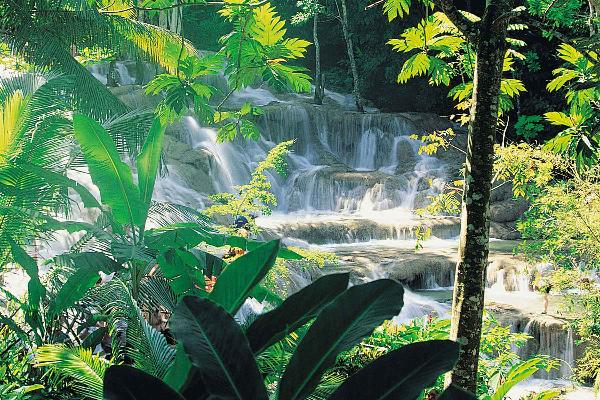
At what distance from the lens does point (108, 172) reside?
289 cm

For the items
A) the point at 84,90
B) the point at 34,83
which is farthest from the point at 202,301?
the point at 84,90

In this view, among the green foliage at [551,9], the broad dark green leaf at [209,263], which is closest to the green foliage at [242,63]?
the broad dark green leaf at [209,263]

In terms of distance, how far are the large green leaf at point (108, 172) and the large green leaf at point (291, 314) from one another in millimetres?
1848

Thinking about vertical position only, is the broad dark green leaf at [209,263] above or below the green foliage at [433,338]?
above

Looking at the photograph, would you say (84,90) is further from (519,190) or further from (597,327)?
(597,327)

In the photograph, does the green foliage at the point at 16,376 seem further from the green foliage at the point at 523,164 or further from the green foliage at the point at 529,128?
the green foliage at the point at 529,128

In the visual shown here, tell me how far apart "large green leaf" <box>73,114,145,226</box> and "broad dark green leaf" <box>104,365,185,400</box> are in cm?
202

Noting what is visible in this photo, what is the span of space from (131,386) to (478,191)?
1823 millimetres

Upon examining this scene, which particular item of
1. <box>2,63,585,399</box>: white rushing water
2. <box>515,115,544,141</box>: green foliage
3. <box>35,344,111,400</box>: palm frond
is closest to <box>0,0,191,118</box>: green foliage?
<box>2,63,585,399</box>: white rushing water

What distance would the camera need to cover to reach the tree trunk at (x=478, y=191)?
2.48 m

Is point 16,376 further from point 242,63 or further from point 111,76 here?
point 111,76

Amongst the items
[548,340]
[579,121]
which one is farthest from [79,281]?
[548,340]

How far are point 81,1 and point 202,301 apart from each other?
5.08m

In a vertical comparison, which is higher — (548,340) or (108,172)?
(108,172)
